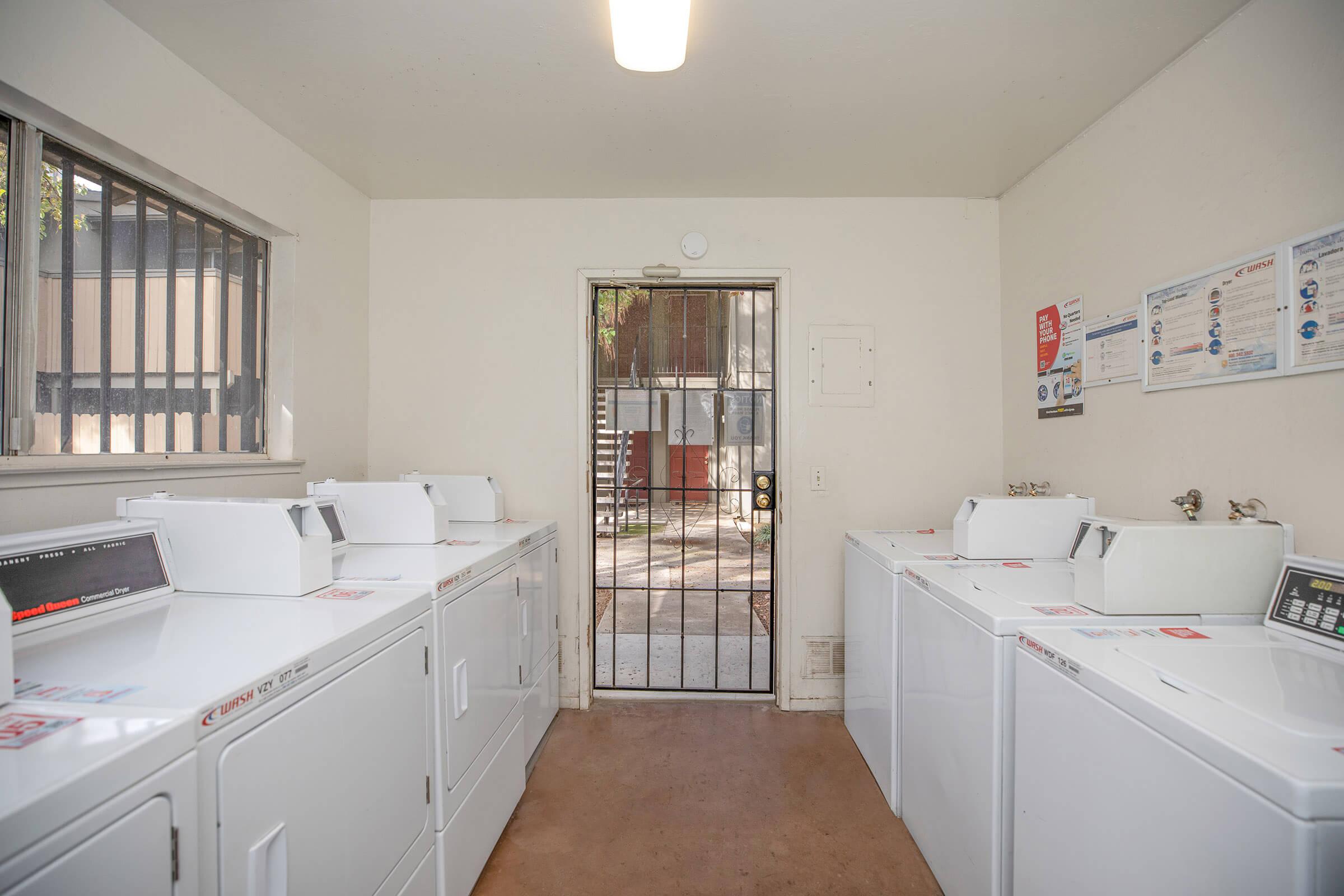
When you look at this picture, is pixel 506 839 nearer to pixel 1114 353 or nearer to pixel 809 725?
pixel 809 725

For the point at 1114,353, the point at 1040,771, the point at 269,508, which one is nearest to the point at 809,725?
the point at 1040,771

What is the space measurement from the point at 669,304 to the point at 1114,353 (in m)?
1.91

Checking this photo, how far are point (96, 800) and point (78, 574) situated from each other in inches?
32.5

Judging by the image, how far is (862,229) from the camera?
9.18ft

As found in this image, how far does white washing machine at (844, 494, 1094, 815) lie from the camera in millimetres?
1947

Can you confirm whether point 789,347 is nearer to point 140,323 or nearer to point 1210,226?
point 1210,226

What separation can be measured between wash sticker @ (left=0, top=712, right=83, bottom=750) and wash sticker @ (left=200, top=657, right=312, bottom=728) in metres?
0.15

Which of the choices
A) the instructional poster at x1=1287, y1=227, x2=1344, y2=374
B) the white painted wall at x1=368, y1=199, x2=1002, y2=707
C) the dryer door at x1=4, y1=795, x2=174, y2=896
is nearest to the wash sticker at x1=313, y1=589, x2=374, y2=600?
the dryer door at x1=4, y1=795, x2=174, y2=896

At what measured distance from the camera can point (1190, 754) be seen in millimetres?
826

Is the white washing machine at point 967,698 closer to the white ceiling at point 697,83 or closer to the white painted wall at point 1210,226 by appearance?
the white painted wall at point 1210,226

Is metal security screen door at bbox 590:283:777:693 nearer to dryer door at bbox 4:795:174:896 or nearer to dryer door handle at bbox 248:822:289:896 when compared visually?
dryer door handle at bbox 248:822:289:896

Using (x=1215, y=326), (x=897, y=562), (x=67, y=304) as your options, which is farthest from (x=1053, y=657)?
(x=67, y=304)

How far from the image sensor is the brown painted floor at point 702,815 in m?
1.71

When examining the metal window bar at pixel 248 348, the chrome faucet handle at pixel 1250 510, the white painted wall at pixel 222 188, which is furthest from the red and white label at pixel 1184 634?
the metal window bar at pixel 248 348
